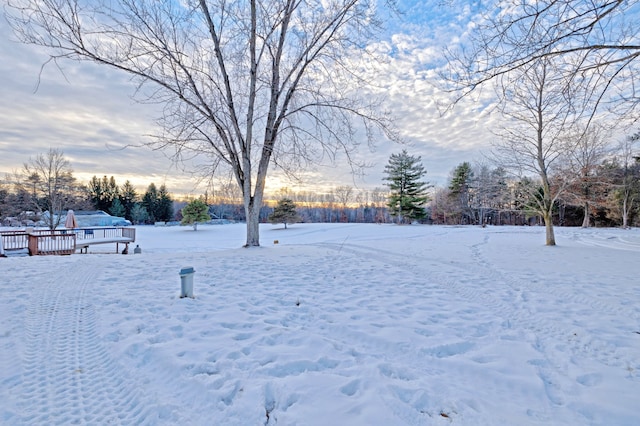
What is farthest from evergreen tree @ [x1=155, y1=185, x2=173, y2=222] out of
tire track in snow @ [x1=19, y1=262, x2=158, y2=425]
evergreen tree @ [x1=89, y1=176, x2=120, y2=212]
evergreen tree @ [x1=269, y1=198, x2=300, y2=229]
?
tire track in snow @ [x1=19, y1=262, x2=158, y2=425]

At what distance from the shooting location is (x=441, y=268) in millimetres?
6324

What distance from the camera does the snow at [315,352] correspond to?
172cm

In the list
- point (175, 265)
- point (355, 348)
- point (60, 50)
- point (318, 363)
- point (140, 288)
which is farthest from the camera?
point (60, 50)

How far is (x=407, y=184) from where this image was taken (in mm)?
33031

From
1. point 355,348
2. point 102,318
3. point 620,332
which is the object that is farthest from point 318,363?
point 620,332

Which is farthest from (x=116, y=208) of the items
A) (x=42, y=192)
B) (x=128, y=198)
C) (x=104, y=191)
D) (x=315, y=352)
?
(x=315, y=352)

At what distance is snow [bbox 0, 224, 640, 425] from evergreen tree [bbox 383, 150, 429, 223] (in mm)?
28606

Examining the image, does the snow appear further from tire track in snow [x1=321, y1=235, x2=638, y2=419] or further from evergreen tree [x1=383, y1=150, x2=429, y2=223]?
evergreen tree [x1=383, y1=150, x2=429, y2=223]

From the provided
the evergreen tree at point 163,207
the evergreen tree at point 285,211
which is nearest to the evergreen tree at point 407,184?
the evergreen tree at point 285,211

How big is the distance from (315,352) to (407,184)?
107 ft

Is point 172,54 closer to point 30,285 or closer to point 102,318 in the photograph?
point 30,285

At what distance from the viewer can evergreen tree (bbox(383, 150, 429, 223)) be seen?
107ft

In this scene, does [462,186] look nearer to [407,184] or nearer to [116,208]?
[407,184]

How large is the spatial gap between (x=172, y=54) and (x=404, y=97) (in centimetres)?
646
